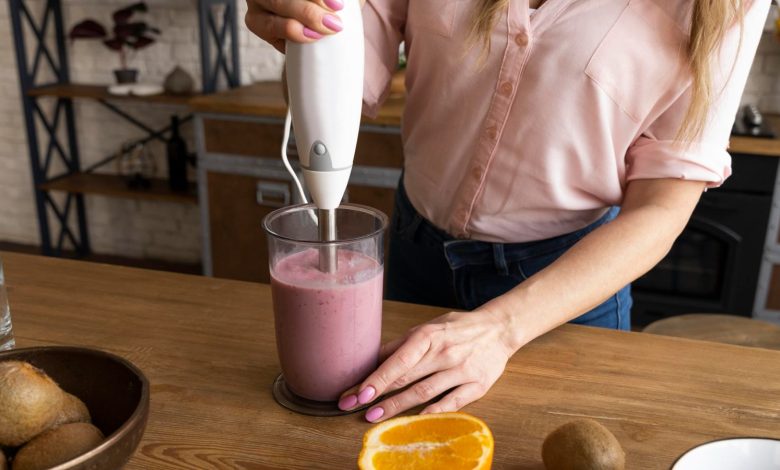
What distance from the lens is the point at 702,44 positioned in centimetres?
92

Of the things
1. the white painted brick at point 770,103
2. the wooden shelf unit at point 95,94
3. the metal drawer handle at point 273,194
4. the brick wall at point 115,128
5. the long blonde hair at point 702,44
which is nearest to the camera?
the long blonde hair at point 702,44

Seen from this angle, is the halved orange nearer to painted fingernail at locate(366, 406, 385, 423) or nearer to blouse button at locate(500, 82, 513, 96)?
painted fingernail at locate(366, 406, 385, 423)

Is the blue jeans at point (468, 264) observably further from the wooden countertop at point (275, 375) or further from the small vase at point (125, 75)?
the small vase at point (125, 75)

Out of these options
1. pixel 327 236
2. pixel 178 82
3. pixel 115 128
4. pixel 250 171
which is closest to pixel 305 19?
pixel 327 236

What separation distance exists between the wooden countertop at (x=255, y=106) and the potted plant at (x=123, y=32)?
2.00 ft

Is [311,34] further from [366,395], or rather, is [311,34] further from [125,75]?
[125,75]

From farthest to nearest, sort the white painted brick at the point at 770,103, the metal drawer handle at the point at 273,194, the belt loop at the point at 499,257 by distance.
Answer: the white painted brick at the point at 770,103 < the metal drawer handle at the point at 273,194 < the belt loop at the point at 499,257

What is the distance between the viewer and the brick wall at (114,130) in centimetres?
324

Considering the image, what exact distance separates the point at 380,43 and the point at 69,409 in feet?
2.57

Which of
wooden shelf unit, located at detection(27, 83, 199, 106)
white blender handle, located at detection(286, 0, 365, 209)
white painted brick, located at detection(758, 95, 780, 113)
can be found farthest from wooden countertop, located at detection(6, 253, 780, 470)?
white painted brick, located at detection(758, 95, 780, 113)

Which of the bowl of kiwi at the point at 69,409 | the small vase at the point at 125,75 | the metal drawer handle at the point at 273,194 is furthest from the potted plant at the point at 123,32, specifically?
the bowl of kiwi at the point at 69,409

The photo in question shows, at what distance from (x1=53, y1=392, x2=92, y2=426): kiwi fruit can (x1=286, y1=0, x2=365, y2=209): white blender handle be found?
29 centimetres

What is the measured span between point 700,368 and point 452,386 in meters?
0.32

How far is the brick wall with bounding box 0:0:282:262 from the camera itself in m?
3.24
